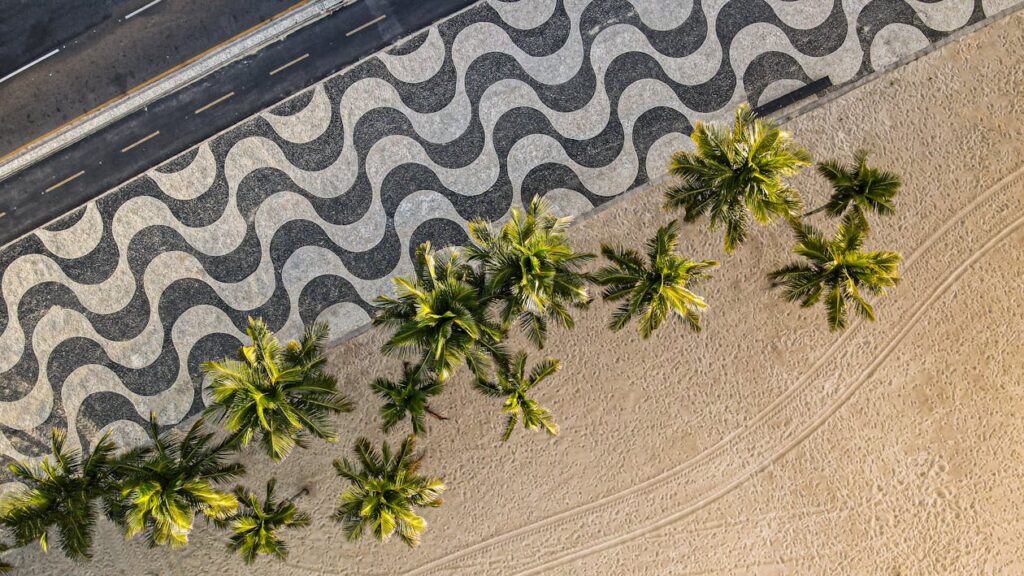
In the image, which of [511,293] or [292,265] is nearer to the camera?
[511,293]

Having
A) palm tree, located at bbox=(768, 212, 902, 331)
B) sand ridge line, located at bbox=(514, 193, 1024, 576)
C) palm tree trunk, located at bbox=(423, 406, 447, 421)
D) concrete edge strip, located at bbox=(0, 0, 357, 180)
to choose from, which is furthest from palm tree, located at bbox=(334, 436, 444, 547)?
concrete edge strip, located at bbox=(0, 0, 357, 180)

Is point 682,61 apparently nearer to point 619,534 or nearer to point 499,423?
point 499,423

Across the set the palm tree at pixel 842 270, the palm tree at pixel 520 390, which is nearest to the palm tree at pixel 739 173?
the palm tree at pixel 842 270

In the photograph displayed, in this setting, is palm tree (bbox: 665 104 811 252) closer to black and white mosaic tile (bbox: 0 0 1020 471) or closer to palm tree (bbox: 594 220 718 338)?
palm tree (bbox: 594 220 718 338)

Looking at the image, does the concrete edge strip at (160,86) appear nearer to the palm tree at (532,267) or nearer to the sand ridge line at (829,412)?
the palm tree at (532,267)

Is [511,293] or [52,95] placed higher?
[52,95]

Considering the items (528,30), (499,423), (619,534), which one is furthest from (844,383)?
(528,30)
